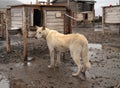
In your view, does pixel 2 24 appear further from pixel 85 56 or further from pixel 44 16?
pixel 85 56

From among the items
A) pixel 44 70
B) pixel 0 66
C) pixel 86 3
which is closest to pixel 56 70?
pixel 44 70

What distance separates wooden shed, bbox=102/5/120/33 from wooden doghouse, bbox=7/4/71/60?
31.4 feet

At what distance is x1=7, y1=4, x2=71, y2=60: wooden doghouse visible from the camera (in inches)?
455

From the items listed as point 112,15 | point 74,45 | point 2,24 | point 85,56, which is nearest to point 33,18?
point 74,45

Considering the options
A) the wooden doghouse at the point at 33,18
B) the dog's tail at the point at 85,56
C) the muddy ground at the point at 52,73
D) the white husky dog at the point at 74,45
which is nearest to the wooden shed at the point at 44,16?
the wooden doghouse at the point at 33,18

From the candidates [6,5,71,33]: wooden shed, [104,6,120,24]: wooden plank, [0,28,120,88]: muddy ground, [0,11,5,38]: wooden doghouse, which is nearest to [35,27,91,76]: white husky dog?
[0,28,120,88]: muddy ground

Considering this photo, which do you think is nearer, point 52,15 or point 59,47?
point 59,47

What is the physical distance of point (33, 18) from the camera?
470 inches

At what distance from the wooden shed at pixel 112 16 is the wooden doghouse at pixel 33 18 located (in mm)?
9563

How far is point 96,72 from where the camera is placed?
943cm

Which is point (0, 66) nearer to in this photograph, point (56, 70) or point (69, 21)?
point (56, 70)

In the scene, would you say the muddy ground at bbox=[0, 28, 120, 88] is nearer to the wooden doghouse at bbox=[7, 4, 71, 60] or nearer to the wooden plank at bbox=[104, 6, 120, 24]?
the wooden doghouse at bbox=[7, 4, 71, 60]

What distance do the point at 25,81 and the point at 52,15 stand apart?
4.73 metres

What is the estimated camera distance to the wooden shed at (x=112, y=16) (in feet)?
71.6
